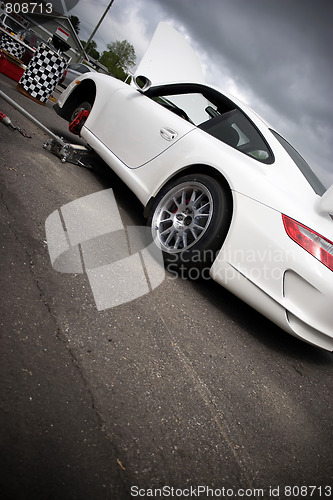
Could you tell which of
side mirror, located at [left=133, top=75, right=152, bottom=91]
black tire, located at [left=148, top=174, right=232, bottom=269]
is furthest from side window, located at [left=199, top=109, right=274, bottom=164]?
side mirror, located at [left=133, top=75, right=152, bottom=91]

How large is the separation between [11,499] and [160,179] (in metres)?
2.52

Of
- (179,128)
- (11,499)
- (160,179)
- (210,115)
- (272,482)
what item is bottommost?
(11,499)

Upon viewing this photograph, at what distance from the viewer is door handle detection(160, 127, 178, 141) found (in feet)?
10.2

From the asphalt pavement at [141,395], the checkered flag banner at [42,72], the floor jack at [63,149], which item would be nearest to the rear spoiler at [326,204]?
the asphalt pavement at [141,395]

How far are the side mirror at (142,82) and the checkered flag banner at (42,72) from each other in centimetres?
389

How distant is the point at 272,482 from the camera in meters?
1.50

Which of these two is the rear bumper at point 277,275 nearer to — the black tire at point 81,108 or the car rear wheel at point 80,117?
the car rear wheel at point 80,117

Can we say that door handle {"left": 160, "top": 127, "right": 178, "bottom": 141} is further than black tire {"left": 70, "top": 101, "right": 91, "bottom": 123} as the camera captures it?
No

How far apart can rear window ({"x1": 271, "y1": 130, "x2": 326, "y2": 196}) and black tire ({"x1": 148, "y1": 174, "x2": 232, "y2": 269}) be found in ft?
2.61

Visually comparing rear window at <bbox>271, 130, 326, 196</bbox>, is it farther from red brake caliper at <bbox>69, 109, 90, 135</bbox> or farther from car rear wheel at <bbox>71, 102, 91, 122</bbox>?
car rear wheel at <bbox>71, 102, 91, 122</bbox>

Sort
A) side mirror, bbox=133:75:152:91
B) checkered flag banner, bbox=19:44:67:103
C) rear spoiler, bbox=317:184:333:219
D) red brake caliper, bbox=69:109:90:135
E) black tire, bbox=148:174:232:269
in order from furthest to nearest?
checkered flag banner, bbox=19:44:67:103 → red brake caliper, bbox=69:109:90:135 → side mirror, bbox=133:75:152:91 → black tire, bbox=148:174:232:269 → rear spoiler, bbox=317:184:333:219

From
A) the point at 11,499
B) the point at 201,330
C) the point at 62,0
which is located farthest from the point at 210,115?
the point at 62,0

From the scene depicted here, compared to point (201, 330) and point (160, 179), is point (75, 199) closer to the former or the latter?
point (160, 179)

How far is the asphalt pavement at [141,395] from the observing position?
47.0 inches
